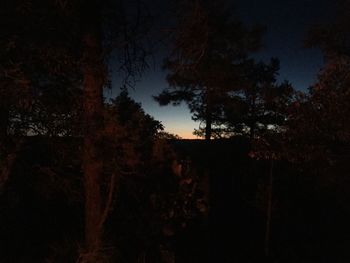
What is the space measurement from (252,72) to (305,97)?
57.3ft

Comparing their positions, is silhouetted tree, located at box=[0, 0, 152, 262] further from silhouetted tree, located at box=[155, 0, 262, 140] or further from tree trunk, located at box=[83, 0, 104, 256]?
silhouetted tree, located at box=[155, 0, 262, 140]

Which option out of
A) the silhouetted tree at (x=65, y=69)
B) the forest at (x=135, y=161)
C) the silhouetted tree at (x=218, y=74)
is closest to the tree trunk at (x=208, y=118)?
the silhouetted tree at (x=218, y=74)

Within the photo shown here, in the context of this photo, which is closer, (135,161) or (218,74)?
(135,161)

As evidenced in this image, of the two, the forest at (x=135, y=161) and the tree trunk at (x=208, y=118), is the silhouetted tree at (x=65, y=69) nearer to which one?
the forest at (x=135, y=161)

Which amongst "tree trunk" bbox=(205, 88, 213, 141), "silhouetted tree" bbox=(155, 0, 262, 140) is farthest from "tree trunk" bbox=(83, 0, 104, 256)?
"tree trunk" bbox=(205, 88, 213, 141)

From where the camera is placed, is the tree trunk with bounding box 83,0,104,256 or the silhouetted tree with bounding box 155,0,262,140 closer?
the tree trunk with bounding box 83,0,104,256

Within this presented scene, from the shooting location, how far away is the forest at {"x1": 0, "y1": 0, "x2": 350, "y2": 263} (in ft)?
25.8

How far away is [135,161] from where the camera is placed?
898 centimetres

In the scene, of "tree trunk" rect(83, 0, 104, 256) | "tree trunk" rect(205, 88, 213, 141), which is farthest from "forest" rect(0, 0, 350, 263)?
"tree trunk" rect(205, 88, 213, 141)

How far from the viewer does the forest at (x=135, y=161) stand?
7.87 m

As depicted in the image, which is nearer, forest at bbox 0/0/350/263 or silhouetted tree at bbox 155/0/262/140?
forest at bbox 0/0/350/263

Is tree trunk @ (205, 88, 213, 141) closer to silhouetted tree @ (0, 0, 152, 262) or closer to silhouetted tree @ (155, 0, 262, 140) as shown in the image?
silhouetted tree @ (155, 0, 262, 140)

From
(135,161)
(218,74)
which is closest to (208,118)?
(218,74)

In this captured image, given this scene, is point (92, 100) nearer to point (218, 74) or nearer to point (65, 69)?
point (65, 69)
